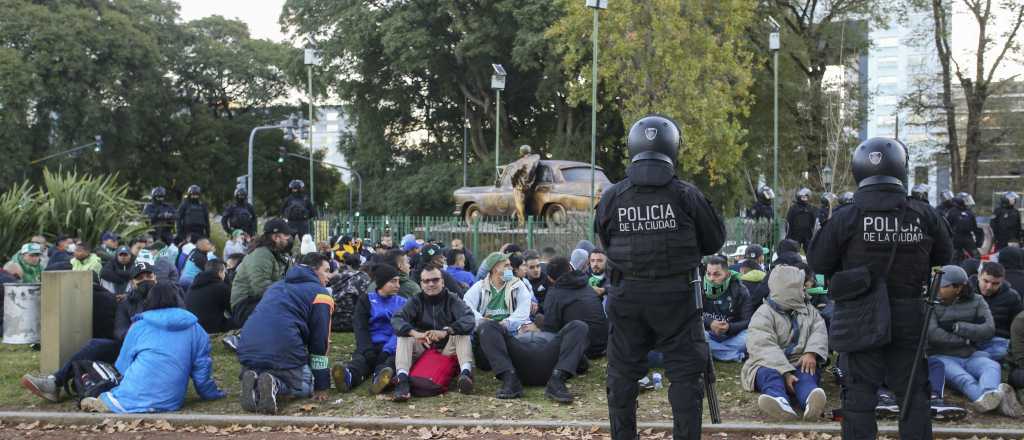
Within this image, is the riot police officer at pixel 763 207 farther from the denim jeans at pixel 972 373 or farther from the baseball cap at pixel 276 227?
the baseball cap at pixel 276 227

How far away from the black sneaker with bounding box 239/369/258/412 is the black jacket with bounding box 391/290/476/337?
1.28 metres

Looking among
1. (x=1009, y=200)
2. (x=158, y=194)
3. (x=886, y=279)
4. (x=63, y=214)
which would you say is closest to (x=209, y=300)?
(x=886, y=279)

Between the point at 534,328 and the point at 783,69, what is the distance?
3076 cm

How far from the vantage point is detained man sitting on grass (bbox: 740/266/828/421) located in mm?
8180

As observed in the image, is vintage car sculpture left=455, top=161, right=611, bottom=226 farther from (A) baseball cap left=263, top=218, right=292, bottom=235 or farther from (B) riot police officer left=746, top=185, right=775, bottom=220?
(A) baseball cap left=263, top=218, right=292, bottom=235

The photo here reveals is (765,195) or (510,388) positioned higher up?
(765,195)

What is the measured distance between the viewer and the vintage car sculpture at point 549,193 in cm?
2211

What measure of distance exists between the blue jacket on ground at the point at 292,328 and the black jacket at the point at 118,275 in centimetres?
436

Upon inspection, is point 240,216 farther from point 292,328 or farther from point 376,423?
point 376,423

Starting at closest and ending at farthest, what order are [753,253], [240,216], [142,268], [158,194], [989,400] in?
1. [989,400]
2. [142,268]
3. [753,253]
4. [240,216]
5. [158,194]

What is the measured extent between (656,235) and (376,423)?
3035 millimetres

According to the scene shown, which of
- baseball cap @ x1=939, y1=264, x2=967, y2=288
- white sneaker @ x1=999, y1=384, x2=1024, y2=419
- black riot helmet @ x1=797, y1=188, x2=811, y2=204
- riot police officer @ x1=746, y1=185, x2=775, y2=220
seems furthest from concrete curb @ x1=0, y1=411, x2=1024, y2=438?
riot police officer @ x1=746, y1=185, x2=775, y2=220

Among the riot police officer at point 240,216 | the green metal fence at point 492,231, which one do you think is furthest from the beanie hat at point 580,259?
the riot police officer at point 240,216

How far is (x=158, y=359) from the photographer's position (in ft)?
27.5
